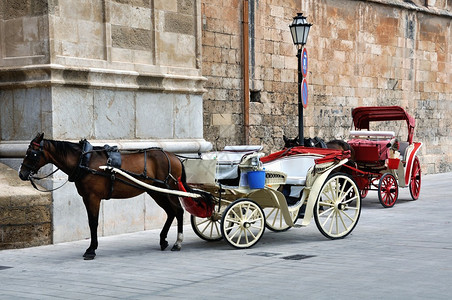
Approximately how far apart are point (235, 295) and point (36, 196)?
4.14 meters

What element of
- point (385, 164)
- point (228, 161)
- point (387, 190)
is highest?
point (228, 161)

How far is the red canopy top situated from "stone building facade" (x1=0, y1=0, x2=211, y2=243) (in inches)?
184

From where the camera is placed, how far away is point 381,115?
15.4m

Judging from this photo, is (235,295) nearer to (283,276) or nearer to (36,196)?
(283,276)

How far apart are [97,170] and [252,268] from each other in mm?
2196

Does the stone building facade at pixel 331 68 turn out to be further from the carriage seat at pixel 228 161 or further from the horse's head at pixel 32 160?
the horse's head at pixel 32 160

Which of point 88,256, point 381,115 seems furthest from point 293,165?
point 381,115

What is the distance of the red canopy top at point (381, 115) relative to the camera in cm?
1473

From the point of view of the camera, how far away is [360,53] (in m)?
19.0

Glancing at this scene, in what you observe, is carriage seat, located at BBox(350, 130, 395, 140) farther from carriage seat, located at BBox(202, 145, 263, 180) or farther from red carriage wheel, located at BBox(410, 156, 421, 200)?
carriage seat, located at BBox(202, 145, 263, 180)

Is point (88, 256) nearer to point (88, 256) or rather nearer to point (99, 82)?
point (88, 256)

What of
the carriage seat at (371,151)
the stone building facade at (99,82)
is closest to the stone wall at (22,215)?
the stone building facade at (99,82)

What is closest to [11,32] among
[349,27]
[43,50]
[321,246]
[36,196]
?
[43,50]

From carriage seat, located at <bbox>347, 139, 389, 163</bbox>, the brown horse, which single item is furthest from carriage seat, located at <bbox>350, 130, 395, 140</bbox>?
the brown horse
